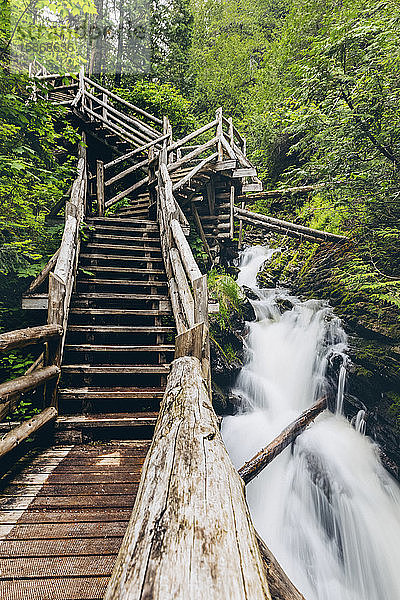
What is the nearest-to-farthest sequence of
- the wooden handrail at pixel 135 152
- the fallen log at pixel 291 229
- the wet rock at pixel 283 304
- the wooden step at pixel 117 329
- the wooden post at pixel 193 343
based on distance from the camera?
the wooden post at pixel 193 343, the wooden step at pixel 117 329, the wooden handrail at pixel 135 152, the wet rock at pixel 283 304, the fallen log at pixel 291 229

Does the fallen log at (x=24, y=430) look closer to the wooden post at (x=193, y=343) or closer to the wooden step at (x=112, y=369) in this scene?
the wooden step at (x=112, y=369)

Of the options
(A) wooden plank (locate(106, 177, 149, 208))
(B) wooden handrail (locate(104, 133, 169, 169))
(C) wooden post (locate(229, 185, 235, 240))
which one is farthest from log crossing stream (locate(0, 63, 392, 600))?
(C) wooden post (locate(229, 185, 235, 240))

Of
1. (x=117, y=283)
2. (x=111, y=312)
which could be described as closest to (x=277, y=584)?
(x=111, y=312)

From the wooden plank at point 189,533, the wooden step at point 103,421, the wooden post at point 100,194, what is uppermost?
the wooden post at point 100,194

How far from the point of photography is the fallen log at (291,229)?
10.2m

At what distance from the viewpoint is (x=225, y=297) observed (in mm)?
8336

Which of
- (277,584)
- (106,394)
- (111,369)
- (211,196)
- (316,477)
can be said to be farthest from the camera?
(211,196)

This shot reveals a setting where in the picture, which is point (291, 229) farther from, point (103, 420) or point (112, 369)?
point (103, 420)

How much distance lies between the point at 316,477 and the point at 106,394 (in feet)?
14.3

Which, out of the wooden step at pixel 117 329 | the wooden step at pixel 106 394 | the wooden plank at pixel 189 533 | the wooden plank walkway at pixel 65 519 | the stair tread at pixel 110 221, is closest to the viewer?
the wooden plank at pixel 189 533

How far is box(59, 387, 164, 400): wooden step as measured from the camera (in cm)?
328

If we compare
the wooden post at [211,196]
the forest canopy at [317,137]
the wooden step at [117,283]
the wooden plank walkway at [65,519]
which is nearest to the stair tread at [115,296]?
the wooden step at [117,283]

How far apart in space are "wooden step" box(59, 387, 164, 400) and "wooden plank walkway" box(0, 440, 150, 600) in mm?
546

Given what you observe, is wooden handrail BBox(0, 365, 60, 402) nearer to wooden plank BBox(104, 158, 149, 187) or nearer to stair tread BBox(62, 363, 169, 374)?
stair tread BBox(62, 363, 169, 374)
